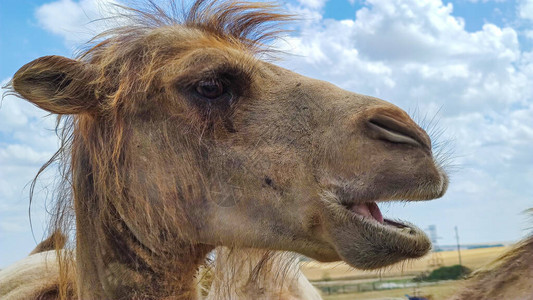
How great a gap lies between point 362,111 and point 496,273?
1.17m

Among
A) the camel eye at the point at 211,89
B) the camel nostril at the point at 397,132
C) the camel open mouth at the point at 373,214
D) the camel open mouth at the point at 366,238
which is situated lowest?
the camel open mouth at the point at 366,238

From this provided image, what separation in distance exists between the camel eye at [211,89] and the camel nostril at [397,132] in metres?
0.94

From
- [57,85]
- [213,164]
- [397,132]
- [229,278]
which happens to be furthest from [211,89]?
[229,278]

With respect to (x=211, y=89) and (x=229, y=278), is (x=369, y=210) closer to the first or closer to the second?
(x=211, y=89)

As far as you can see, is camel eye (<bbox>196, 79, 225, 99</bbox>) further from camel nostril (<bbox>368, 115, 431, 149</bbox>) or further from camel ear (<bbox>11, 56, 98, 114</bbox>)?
camel nostril (<bbox>368, 115, 431, 149</bbox>)

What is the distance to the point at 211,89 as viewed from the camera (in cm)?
320

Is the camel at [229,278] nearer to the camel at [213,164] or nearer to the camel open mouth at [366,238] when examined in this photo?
the camel at [213,164]

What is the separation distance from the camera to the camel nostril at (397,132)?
2.76m

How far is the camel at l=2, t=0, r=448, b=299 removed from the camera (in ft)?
9.15

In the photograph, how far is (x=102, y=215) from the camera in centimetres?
325

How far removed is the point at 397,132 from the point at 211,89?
3.69 ft

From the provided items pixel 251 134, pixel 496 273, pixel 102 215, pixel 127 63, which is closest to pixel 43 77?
pixel 127 63

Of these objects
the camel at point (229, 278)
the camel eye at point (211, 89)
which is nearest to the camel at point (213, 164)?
the camel eye at point (211, 89)

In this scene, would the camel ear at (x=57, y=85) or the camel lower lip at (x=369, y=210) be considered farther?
the camel ear at (x=57, y=85)
